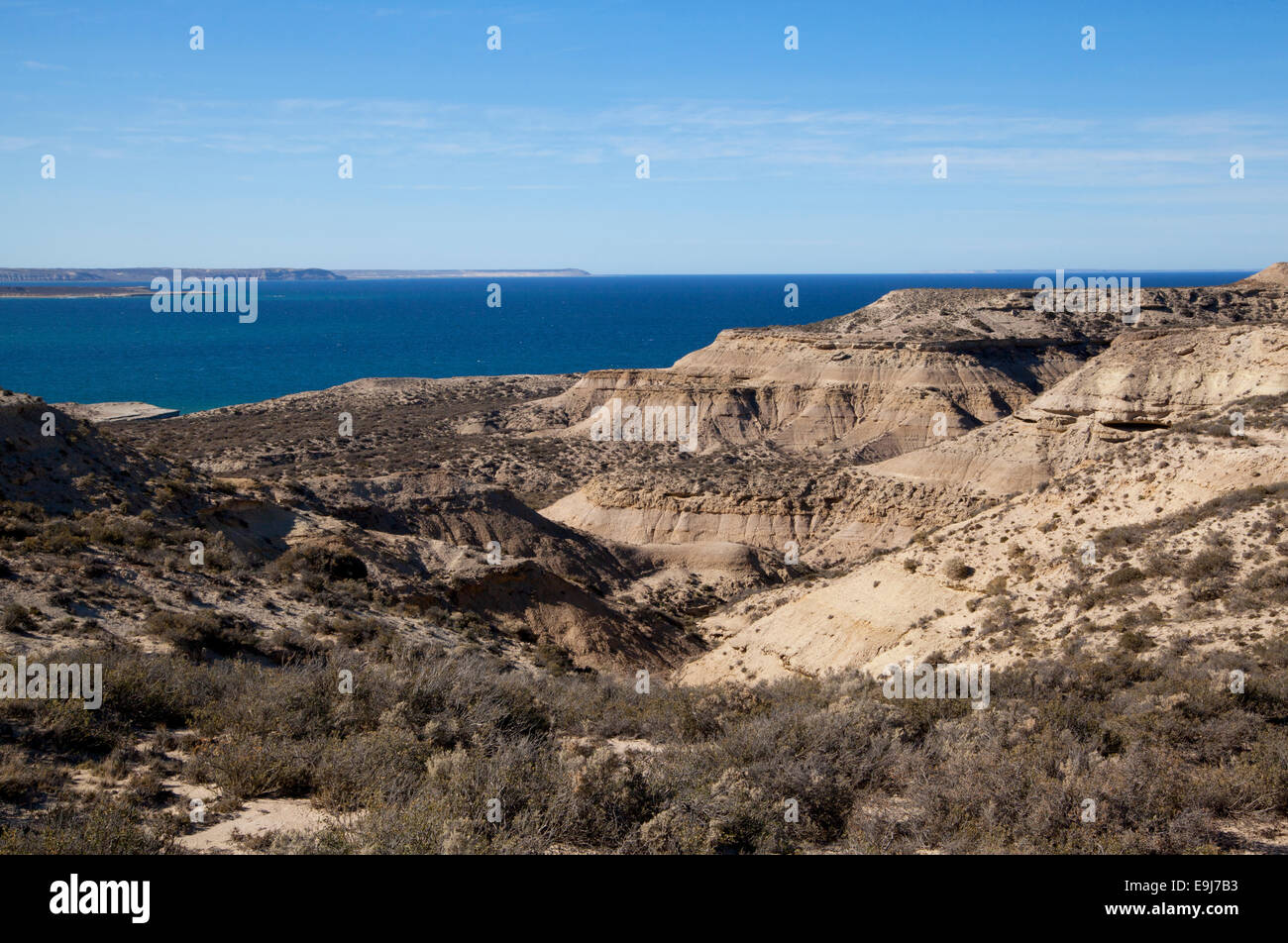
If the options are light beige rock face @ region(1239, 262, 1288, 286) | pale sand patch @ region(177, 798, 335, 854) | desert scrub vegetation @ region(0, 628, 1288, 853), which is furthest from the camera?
light beige rock face @ region(1239, 262, 1288, 286)

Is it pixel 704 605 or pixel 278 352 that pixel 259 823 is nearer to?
pixel 704 605

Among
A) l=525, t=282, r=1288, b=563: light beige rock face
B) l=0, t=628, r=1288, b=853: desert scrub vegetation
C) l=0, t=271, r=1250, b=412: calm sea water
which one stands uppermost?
l=0, t=271, r=1250, b=412: calm sea water

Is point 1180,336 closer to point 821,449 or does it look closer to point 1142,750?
point 821,449

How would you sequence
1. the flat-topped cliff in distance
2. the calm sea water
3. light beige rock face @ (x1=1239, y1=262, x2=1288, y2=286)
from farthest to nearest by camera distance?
the calm sea water → light beige rock face @ (x1=1239, y1=262, x2=1288, y2=286) → the flat-topped cliff in distance

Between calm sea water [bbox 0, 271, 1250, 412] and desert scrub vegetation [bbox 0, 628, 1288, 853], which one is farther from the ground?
calm sea water [bbox 0, 271, 1250, 412]

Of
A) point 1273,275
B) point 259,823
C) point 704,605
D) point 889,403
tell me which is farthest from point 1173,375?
point 1273,275

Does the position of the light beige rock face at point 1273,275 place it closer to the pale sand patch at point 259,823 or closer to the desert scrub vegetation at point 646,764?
the desert scrub vegetation at point 646,764

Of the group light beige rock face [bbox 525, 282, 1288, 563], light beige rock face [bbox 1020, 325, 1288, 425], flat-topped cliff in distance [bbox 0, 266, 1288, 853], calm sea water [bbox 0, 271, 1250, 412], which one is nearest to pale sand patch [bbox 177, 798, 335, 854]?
flat-topped cliff in distance [bbox 0, 266, 1288, 853]

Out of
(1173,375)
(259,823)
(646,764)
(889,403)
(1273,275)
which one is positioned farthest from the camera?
(1273,275)

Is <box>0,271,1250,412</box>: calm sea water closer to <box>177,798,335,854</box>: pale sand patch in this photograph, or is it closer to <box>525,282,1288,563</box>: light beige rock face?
<box>525,282,1288,563</box>: light beige rock face
